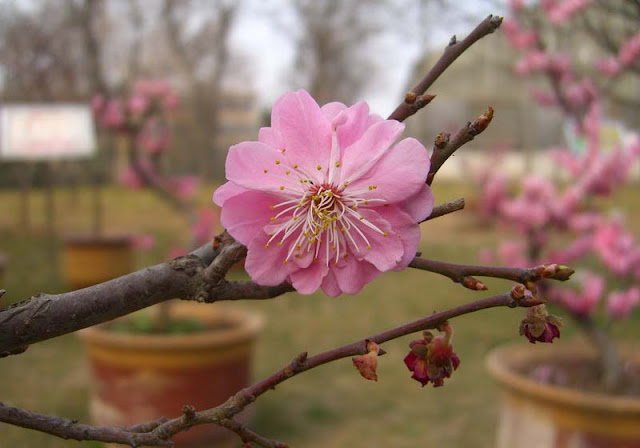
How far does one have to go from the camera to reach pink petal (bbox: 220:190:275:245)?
580 millimetres

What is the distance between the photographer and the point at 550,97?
3.49 m

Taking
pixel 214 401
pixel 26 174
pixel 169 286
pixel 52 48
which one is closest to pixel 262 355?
pixel 214 401

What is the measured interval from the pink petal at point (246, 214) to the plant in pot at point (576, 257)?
64.8 inches

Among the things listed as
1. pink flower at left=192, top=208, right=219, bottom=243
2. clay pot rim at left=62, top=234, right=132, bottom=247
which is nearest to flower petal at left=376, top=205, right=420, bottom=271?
pink flower at left=192, top=208, right=219, bottom=243

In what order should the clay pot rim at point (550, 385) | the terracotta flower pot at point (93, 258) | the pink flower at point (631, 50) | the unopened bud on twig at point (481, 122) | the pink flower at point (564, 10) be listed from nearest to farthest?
1. the unopened bud on twig at point (481, 122)
2. the clay pot rim at point (550, 385)
3. the pink flower at point (631, 50)
4. the pink flower at point (564, 10)
5. the terracotta flower pot at point (93, 258)

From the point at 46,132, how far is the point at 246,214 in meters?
5.79

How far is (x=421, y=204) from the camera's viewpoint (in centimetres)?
57

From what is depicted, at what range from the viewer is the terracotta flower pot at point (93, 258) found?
6023mm

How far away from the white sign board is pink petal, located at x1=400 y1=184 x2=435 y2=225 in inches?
222

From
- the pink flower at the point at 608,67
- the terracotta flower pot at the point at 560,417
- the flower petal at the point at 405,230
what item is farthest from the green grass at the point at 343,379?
the flower petal at the point at 405,230

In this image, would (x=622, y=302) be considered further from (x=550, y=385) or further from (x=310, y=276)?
(x=310, y=276)

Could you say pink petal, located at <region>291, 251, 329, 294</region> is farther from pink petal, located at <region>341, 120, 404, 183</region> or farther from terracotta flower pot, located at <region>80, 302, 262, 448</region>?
Result: terracotta flower pot, located at <region>80, 302, 262, 448</region>

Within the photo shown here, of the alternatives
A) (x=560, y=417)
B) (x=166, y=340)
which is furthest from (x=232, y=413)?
(x=166, y=340)

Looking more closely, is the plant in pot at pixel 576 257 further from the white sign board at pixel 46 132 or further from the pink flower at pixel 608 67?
the white sign board at pixel 46 132
